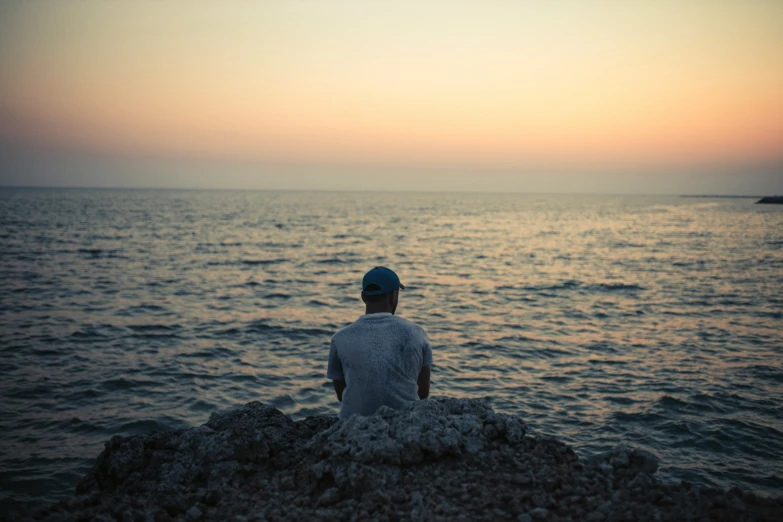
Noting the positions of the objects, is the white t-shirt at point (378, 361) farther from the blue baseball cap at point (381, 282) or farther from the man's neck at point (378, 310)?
the blue baseball cap at point (381, 282)

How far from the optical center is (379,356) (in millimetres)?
5168

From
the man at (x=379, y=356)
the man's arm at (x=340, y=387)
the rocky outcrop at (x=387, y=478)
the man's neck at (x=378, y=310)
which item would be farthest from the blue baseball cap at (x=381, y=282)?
the rocky outcrop at (x=387, y=478)

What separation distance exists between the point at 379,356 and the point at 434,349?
976 cm

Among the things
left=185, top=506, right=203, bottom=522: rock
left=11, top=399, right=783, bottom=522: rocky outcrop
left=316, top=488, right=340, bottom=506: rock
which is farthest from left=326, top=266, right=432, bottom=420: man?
left=185, top=506, right=203, bottom=522: rock

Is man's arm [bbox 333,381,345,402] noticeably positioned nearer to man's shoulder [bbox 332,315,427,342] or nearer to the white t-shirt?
the white t-shirt

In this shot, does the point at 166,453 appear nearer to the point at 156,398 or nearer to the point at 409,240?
the point at 156,398

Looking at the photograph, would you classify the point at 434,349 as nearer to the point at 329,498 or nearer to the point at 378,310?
the point at 378,310

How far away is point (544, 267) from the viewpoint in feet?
106

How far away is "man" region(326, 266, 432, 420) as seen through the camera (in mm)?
5176

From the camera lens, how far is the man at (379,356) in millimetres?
5176

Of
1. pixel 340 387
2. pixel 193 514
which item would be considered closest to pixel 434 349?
pixel 340 387

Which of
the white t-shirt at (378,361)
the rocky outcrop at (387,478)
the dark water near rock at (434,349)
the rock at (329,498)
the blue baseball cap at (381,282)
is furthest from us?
the dark water near rock at (434,349)

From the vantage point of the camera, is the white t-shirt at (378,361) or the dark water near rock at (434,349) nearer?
the white t-shirt at (378,361)

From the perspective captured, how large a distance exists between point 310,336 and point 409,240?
33.6 meters
